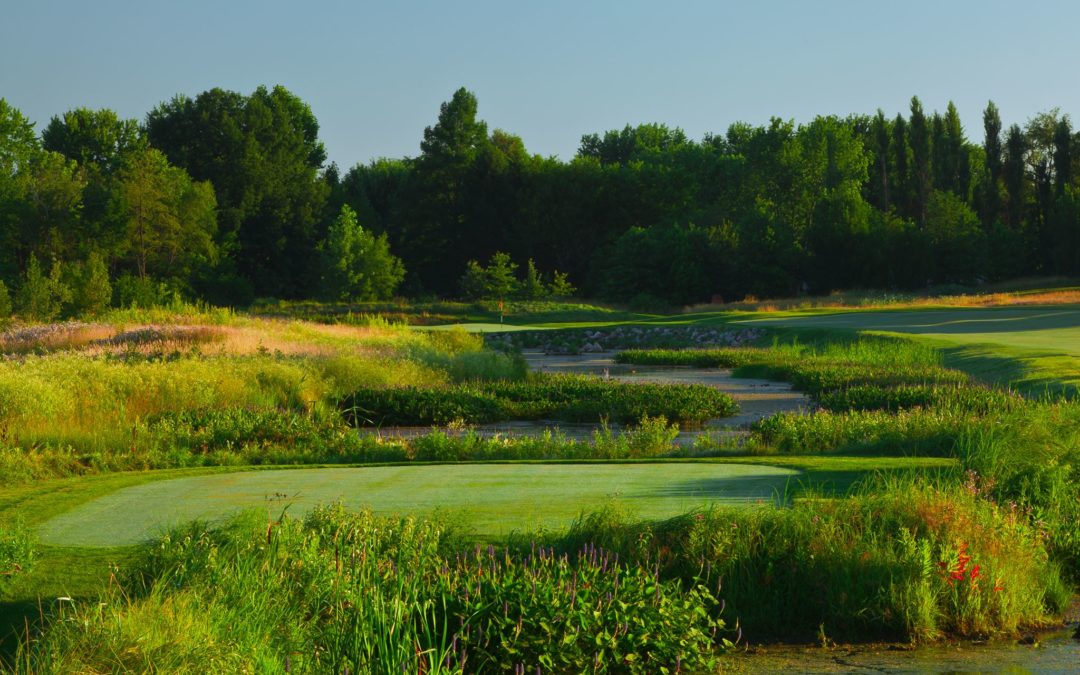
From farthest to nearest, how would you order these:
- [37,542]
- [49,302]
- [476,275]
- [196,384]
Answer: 1. [476,275]
2. [49,302]
3. [196,384]
4. [37,542]

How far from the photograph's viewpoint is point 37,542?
8609 millimetres

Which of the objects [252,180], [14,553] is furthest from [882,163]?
[14,553]

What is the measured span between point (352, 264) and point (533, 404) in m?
52.5

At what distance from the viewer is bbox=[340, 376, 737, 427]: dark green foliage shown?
20.3 meters

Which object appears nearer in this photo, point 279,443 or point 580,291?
point 279,443

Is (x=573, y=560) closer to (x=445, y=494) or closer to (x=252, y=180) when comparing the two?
(x=445, y=494)

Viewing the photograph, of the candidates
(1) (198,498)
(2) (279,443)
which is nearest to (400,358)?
(2) (279,443)

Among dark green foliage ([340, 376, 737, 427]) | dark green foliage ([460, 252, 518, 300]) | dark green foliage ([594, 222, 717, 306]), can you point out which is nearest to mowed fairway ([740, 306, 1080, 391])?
dark green foliage ([340, 376, 737, 427])

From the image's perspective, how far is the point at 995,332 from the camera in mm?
35812

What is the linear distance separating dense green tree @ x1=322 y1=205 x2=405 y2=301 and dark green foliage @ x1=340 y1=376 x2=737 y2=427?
49.9 meters

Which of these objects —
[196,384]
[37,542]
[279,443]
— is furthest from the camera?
[196,384]

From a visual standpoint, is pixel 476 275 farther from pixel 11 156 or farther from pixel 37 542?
pixel 37 542

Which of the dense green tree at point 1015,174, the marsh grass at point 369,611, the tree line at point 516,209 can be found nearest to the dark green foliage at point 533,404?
the marsh grass at point 369,611

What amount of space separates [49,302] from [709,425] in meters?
27.3
